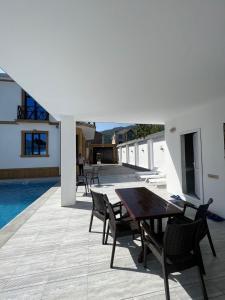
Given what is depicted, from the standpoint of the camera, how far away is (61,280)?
217cm

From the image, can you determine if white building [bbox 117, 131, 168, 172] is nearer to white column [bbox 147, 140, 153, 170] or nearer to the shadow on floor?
white column [bbox 147, 140, 153, 170]

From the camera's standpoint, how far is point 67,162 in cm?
534

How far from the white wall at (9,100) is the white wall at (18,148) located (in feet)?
2.44

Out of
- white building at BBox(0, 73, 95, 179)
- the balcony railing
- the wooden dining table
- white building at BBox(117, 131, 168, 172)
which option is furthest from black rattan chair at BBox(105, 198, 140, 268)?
the balcony railing

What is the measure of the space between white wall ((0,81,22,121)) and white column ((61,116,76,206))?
857cm

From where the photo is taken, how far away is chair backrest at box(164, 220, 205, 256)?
1.75m

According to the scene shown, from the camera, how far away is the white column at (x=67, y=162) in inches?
209

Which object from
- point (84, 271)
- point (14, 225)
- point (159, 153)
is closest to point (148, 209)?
point (84, 271)

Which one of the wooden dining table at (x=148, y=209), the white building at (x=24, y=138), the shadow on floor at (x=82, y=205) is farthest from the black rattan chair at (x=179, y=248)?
the white building at (x=24, y=138)

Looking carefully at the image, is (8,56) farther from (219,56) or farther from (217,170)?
(217,170)

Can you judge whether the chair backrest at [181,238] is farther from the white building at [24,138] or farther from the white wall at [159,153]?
the white building at [24,138]

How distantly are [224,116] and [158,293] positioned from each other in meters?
3.73

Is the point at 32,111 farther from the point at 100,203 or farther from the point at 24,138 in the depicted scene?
the point at 100,203

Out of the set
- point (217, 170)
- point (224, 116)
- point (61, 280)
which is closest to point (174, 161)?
point (217, 170)
